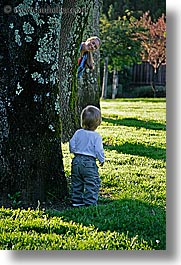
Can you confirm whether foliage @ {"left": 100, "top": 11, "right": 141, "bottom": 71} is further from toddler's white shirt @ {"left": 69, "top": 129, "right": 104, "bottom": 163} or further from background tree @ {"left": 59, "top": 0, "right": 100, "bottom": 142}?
A: toddler's white shirt @ {"left": 69, "top": 129, "right": 104, "bottom": 163}

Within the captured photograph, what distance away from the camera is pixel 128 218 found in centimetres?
353

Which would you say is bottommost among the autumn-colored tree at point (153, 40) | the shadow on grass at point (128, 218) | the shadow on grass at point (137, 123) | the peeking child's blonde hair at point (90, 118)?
the shadow on grass at point (128, 218)

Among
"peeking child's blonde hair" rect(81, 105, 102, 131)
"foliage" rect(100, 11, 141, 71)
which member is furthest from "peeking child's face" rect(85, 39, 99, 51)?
"foliage" rect(100, 11, 141, 71)

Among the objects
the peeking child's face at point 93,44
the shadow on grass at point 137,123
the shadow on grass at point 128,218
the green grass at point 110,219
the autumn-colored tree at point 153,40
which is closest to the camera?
the green grass at point 110,219

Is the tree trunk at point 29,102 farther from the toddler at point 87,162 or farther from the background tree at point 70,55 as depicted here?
the background tree at point 70,55

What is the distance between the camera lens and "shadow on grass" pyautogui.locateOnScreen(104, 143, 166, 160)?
5.41 m

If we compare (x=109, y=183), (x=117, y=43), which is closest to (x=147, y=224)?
(x=109, y=183)

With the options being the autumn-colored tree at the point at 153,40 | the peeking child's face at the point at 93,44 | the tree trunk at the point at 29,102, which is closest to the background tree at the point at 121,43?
the autumn-colored tree at the point at 153,40

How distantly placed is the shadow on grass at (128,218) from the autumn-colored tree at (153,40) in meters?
7.31

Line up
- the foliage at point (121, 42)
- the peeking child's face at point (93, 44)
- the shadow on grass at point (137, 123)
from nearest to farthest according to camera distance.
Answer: the peeking child's face at point (93, 44) < the shadow on grass at point (137, 123) < the foliage at point (121, 42)

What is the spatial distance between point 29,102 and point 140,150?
87.1 inches

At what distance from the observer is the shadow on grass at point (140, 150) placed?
5415 mm

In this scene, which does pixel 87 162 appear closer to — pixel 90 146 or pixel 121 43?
pixel 90 146

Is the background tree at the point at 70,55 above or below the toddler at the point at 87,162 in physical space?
above
